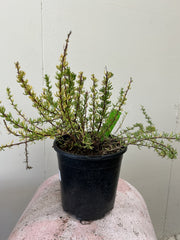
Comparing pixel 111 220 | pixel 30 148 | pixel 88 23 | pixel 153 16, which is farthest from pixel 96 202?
pixel 153 16

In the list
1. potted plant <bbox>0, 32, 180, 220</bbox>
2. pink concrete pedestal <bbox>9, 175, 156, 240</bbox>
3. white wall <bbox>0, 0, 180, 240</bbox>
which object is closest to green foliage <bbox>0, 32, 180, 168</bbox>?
potted plant <bbox>0, 32, 180, 220</bbox>

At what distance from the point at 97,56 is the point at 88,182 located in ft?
2.22

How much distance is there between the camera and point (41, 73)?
105cm

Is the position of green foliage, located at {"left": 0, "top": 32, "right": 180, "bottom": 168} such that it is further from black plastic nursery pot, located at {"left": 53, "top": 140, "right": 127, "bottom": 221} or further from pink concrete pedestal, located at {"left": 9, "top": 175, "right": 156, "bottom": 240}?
pink concrete pedestal, located at {"left": 9, "top": 175, "right": 156, "bottom": 240}

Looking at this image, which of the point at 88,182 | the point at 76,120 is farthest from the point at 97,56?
the point at 88,182

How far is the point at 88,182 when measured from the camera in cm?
62

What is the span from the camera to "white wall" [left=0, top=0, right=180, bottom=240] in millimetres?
990

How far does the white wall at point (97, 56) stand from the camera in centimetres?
99

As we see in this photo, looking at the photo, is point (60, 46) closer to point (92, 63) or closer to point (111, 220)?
point (92, 63)

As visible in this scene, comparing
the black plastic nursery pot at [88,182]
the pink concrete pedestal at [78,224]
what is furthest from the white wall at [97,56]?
the black plastic nursery pot at [88,182]

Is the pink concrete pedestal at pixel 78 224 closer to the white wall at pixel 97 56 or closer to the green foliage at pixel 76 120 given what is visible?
the green foliage at pixel 76 120

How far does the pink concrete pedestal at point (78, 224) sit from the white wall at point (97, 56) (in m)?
0.39

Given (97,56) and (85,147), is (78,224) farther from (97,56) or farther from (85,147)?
(97,56)

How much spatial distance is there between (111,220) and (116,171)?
0.14 m
